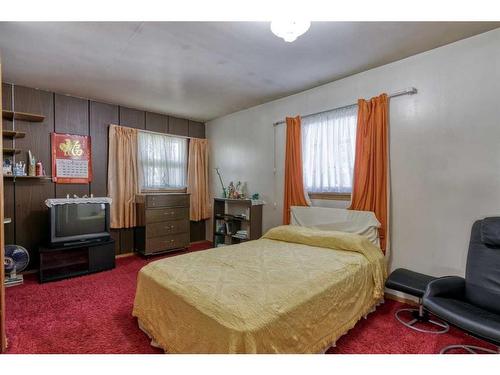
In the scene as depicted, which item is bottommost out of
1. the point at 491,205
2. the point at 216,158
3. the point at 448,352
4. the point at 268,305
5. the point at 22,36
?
the point at 448,352

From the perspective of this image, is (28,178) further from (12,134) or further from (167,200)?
(167,200)

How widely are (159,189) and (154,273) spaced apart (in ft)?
9.54

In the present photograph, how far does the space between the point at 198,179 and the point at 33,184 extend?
2529 mm

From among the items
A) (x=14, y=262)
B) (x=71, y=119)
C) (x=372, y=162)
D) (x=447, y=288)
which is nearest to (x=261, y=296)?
(x=447, y=288)

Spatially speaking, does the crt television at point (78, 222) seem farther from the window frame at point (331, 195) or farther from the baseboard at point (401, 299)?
the baseboard at point (401, 299)

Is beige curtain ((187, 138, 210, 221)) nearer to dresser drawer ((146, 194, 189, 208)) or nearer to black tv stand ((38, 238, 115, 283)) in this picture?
dresser drawer ((146, 194, 189, 208))

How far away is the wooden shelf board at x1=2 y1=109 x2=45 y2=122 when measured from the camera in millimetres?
3273

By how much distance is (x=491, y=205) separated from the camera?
2.26 m

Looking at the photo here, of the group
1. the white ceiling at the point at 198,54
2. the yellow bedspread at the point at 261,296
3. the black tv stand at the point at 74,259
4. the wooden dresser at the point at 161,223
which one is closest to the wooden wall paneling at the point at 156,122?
the white ceiling at the point at 198,54

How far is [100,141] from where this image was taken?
13.7ft

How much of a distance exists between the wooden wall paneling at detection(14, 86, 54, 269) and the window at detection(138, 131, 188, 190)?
129 centimetres

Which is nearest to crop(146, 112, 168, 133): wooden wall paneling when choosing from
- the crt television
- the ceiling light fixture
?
the crt television

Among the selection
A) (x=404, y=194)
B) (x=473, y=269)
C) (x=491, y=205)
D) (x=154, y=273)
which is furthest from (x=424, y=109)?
(x=154, y=273)

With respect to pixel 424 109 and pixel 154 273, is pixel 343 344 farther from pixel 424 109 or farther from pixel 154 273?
pixel 424 109
